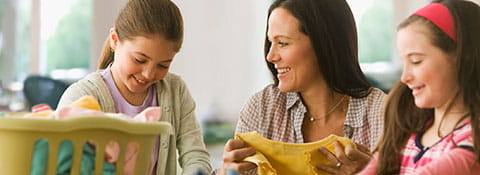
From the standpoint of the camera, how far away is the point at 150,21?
1.66 meters

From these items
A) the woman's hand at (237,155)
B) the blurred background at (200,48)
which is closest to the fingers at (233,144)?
the woman's hand at (237,155)

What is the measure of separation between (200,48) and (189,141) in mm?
2167

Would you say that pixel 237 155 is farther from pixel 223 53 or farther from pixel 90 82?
pixel 223 53

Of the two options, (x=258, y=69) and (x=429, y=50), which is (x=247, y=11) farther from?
(x=429, y=50)

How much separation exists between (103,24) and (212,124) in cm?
99

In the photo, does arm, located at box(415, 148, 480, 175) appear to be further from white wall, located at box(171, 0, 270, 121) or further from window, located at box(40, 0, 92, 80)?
window, located at box(40, 0, 92, 80)

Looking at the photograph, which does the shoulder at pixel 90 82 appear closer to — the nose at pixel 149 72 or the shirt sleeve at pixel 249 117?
the nose at pixel 149 72

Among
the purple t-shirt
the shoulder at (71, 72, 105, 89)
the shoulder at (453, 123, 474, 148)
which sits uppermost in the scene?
the shoulder at (453, 123, 474, 148)

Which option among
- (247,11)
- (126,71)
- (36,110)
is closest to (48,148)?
(36,110)

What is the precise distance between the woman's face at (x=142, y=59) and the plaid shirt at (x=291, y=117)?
0.29 meters

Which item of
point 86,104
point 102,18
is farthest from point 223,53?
point 86,104

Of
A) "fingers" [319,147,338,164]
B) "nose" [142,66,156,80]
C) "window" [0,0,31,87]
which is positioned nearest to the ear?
"nose" [142,66,156,80]

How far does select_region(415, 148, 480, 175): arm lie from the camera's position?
3.35ft

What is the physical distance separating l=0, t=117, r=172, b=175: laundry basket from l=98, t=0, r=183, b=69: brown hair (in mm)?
475
